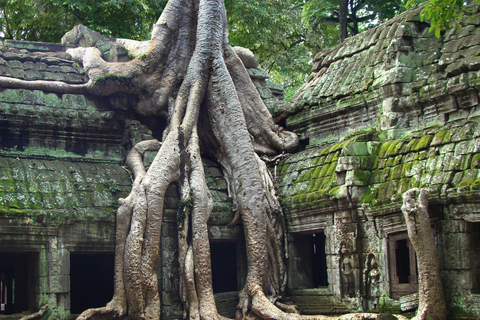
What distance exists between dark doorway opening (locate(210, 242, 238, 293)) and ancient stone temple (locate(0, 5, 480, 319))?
0.02 metres

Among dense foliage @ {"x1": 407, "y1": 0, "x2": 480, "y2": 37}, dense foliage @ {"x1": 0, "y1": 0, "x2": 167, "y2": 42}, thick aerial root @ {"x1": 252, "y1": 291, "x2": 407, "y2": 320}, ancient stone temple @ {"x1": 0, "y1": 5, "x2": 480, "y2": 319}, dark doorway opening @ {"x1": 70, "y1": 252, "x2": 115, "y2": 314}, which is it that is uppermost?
dense foliage @ {"x1": 0, "y1": 0, "x2": 167, "y2": 42}

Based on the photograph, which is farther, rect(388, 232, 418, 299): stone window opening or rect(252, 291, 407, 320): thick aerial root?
rect(252, 291, 407, 320): thick aerial root

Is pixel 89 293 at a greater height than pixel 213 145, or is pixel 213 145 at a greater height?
pixel 213 145

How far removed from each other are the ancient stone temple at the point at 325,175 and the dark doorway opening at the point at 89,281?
185 cm

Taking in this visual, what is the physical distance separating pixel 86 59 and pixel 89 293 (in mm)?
4155

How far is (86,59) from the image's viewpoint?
11.9 meters

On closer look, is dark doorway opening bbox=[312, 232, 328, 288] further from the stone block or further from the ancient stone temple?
the stone block

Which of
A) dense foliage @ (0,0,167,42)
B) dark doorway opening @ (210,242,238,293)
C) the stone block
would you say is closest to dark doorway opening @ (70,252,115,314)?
dark doorway opening @ (210,242,238,293)

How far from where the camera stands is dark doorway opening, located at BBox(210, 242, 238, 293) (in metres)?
12.8

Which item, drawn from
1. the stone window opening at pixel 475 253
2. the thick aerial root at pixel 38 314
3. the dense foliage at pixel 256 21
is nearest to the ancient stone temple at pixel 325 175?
the stone window opening at pixel 475 253

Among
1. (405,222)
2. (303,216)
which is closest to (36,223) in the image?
(303,216)

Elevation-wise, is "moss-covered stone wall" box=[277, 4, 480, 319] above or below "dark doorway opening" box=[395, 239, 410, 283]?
above

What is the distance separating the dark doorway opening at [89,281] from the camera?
13062 mm

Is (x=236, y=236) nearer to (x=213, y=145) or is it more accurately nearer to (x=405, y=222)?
(x=213, y=145)
